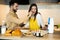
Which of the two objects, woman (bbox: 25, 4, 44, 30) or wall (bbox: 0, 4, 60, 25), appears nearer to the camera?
woman (bbox: 25, 4, 44, 30)

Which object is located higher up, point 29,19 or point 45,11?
point 45,11

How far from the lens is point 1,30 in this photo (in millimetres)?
2020

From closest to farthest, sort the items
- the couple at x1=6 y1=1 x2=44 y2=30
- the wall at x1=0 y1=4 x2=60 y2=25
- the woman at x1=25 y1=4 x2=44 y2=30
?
the couple at x1=6 y1=1 x2=44 y2=30, the woman at x1=25 y1=4 x2=44 y2=30, the wall at x1=0 y1=4 x2=60 y2=25

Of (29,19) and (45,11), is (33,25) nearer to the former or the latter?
(29,19)

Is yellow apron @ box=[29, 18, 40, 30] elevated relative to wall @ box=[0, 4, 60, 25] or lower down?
lower down

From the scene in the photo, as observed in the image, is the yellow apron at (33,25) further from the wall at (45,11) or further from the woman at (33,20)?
the wall at (45,11)

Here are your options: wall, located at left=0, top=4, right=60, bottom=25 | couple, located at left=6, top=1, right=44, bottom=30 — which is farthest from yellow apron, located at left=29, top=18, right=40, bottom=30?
wall, located at left=0, top=4, right=60, bottom=25

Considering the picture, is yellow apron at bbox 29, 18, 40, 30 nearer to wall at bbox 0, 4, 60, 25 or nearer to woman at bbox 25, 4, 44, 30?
woman at bbox 25, 4, 44, 30

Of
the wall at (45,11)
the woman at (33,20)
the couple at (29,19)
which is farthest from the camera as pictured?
the wall at (45,11)

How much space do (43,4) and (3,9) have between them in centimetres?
76

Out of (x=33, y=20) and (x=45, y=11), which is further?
(x=45, y=11)

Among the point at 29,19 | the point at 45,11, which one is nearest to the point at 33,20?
the point at 29,19

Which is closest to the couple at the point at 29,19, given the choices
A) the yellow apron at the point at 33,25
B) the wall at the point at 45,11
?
the yellow apron at the point at 33,25

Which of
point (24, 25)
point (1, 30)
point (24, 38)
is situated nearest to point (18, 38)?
point (24, 38)
